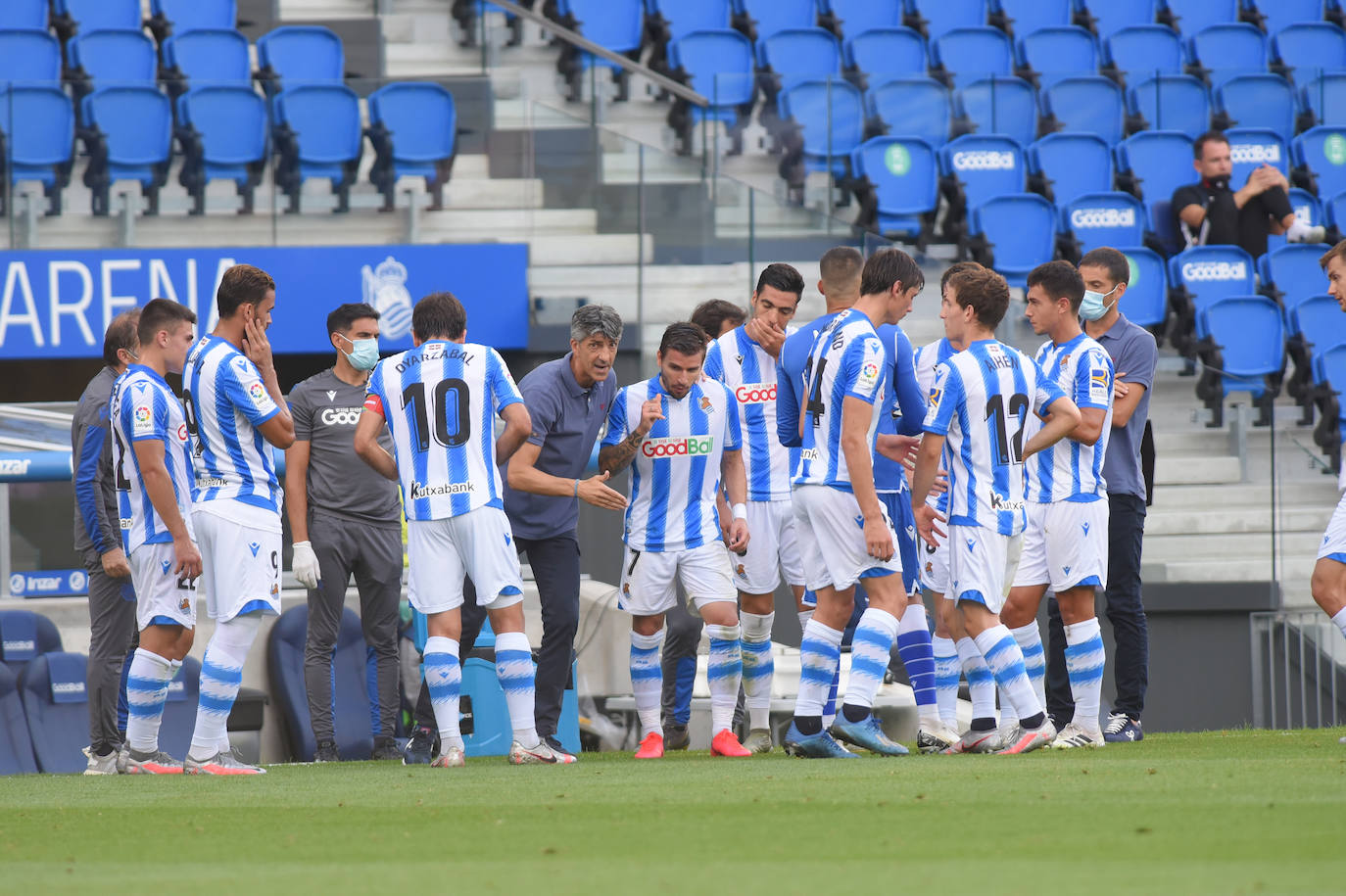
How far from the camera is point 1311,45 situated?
16.7 meters

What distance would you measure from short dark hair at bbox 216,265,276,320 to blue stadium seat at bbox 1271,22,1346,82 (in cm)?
1281

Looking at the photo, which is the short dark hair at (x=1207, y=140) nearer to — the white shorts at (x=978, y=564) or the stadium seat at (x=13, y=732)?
the white shorts at (x=978, y=564)

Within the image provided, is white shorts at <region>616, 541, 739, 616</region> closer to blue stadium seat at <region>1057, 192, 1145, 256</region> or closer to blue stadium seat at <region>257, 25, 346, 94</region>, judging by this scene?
blue stadium seat at <region>1057, 192, 1145, 256</region>

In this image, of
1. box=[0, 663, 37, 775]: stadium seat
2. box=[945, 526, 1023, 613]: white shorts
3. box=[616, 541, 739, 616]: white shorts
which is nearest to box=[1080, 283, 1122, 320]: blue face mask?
box=[945, 526, 1023, 613]: white shorts

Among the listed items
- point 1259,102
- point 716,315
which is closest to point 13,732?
point 716,315

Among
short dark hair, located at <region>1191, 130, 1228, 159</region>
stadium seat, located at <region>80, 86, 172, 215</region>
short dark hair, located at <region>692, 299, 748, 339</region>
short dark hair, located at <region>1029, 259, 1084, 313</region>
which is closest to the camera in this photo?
short dark hair, located at <region>1029, 259, 1084, 313</region>

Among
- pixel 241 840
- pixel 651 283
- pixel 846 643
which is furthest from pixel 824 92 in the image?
pixel 241 840

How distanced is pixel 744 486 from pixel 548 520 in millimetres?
870

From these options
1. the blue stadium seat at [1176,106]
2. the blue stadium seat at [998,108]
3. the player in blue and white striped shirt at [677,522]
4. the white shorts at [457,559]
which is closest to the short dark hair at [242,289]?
the white shorts at [457,559]

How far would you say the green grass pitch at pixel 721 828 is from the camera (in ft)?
11.5

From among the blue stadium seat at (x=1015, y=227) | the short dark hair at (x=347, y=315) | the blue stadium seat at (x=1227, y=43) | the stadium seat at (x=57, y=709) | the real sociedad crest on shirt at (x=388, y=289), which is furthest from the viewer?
the blue stadium seat at (x=1227, y=43)

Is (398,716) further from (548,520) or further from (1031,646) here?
(1031,646)

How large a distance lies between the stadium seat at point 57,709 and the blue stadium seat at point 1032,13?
11.9 metres

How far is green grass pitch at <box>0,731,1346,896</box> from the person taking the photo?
3.50m
